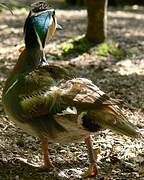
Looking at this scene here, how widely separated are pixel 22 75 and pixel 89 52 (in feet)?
16.0

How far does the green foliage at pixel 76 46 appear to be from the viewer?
892 cm

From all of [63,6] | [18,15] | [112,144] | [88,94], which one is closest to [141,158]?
[112,144]

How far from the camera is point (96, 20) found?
9.18m

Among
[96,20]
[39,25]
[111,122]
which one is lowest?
[96,20]

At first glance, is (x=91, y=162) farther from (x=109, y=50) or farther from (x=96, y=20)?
(x=96, y=20)

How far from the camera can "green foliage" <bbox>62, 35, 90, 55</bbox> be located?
8.92 m

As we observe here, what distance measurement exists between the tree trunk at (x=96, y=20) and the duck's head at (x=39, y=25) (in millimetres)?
4960

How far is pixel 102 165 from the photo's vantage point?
4.57 m

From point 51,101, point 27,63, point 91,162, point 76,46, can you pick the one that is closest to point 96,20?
point 76,46

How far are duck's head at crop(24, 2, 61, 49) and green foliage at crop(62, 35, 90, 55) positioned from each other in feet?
15.1

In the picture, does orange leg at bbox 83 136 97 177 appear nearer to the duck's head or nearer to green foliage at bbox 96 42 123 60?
the duck's head

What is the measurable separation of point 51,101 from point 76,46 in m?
5.34

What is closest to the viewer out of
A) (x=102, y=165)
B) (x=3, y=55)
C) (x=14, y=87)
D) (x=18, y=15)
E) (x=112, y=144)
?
(x=14, y=87)

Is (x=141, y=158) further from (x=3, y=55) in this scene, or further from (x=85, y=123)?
(x=3, y=55)
